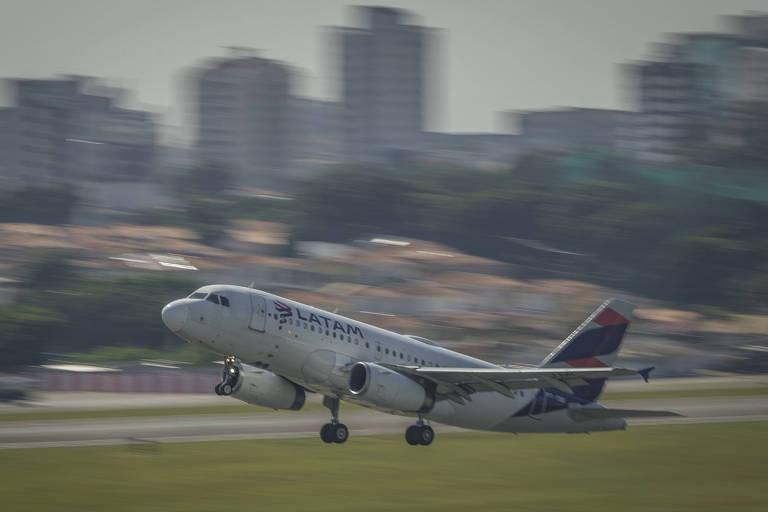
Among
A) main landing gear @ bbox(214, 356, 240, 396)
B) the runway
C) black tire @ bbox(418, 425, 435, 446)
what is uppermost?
main landing gear @ bbox(214, 356, 240, 396)

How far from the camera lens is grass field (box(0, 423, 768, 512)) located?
43.8 meters

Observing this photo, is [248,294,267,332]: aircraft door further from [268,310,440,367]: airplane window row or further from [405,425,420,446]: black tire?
[405,425,420,446]: black tire

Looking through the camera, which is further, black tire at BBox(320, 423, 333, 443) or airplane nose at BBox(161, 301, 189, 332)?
black tire at BBox(320, 423, 333, 443)

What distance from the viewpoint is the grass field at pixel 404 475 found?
144 feet

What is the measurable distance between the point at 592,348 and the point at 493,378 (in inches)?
349

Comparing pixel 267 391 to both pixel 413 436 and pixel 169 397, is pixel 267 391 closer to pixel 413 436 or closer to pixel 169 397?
pixel 413 436

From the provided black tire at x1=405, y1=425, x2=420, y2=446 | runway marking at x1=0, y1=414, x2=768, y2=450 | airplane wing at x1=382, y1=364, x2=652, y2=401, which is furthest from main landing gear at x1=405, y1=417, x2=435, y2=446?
runway marking at x1=0, y1=414, x2=768, y2=450

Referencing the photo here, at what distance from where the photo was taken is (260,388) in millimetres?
50000

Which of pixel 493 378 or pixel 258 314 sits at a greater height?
pixel 258 314

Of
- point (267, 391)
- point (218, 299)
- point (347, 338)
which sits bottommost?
point (267, 391)

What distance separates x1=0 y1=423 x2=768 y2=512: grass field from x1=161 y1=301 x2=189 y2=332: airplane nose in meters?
6.10

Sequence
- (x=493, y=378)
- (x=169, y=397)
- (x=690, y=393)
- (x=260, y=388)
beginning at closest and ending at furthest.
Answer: (x=493, y=378), (x=260, y=388), (x=169, y=397), (x=690, y=393)

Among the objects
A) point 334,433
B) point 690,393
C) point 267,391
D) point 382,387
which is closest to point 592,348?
point 382,387

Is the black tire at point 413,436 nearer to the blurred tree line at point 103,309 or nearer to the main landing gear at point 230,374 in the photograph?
the main landing gear at point 230,374
